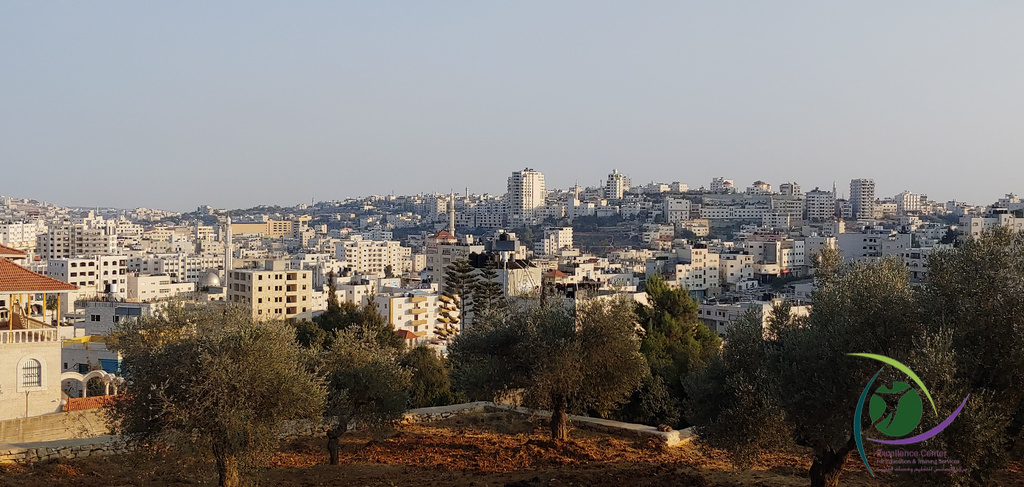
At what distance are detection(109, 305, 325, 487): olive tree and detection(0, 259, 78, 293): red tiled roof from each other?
6655mm

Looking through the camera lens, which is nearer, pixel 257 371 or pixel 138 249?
pixel 257 371

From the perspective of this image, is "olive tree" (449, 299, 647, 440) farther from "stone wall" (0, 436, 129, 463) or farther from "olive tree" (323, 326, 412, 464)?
"stone wall" (0, 436, 129, 463)

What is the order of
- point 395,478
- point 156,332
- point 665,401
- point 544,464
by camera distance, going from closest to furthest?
1. point 395,478
2. point 544,464
3. point 665,401
4. point 156,332

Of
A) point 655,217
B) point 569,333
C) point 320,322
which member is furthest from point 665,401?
point 655,217

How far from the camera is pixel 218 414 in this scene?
11234 millimetres

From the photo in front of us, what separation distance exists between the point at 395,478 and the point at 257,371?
279cm

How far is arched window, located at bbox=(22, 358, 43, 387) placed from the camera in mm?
17203

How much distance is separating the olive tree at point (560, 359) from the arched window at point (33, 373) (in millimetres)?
8254

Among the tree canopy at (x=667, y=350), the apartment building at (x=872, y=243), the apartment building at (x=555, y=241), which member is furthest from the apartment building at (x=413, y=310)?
the apartment building at (x=555, y=241)

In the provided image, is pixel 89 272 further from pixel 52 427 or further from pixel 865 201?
pixel 865 201

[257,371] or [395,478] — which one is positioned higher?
[257,371]

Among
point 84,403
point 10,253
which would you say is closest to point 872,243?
point 84,403

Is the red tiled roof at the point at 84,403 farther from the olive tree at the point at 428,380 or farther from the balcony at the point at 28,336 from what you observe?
the olive tree at the point at 428,380

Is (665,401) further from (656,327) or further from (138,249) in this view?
(138,249)
